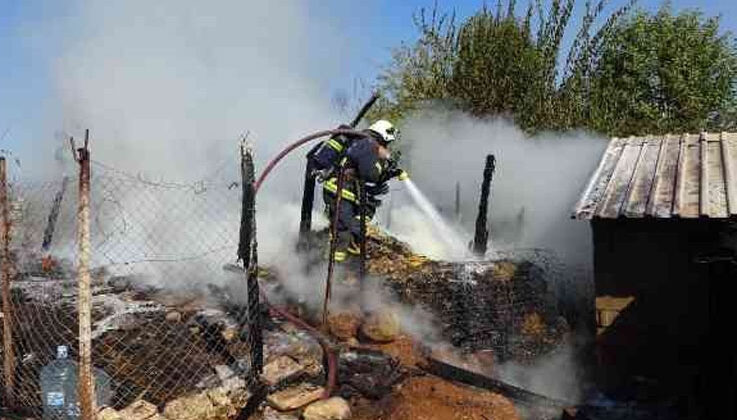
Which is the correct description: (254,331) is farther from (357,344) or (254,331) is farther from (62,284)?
(62,284)

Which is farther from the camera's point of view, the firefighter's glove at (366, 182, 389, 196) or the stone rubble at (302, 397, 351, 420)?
the firefighter's glove at (366, 182, 389, 196)

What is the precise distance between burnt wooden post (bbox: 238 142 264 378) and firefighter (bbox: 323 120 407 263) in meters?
1.70

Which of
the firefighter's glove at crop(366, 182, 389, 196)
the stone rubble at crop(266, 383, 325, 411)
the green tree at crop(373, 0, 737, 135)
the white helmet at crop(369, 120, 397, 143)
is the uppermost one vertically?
the green tree at crop(373, 0, 737, 135)

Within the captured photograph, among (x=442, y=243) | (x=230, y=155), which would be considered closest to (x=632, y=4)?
(x=442, y=243)

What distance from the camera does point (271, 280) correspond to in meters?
7.63

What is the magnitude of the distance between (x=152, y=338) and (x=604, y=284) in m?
4.26

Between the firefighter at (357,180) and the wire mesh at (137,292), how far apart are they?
3.94 ft

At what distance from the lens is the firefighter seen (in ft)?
22.9

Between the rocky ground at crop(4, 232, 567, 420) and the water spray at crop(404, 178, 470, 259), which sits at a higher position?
the water spray at crop(404, 178, 470, 259)

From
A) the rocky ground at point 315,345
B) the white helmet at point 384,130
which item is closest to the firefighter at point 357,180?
the white helmet at point 384,130

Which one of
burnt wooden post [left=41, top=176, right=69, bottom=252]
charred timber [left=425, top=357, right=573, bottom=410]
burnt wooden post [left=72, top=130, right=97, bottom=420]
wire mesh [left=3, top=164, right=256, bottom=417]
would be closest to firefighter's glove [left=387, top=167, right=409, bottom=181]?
wire mesh [left=3, top=164, right=256, bottom=417]

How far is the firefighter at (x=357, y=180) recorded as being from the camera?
22.9 feet

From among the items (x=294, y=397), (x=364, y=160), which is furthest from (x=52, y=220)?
(x=294, y=397)

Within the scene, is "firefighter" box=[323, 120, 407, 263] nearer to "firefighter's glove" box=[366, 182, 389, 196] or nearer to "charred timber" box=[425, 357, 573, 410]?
"firefighter's glove" box=[366, 182, 389, 196]
